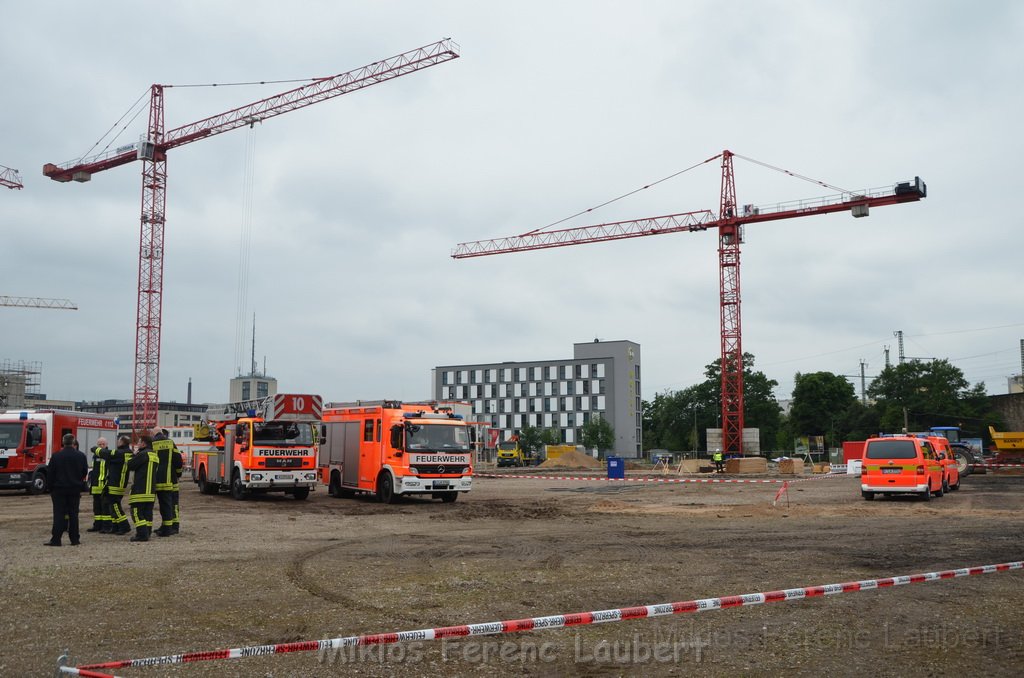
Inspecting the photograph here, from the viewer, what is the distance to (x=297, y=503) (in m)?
24.2

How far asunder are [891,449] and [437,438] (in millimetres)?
12783

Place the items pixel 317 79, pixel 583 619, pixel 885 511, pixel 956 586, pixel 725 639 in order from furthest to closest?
pixel 317 79 < pixel 885 511 < pixel 956 586 < pixel 725 639 < pixel 583 619

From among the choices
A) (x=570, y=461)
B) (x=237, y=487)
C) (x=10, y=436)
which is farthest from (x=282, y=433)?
(x=570, y=461)

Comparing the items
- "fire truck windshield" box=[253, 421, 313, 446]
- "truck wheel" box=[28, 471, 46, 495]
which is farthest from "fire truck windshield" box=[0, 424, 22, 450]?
"fire truck windshield" box=[253, 421, 313, 446]

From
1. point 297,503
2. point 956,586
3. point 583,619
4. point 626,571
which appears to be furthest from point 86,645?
point 297,503

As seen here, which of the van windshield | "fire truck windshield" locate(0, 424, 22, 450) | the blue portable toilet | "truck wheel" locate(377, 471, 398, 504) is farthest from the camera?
the blue portable toilet

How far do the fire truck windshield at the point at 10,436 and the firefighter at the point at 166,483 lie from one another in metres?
14.7

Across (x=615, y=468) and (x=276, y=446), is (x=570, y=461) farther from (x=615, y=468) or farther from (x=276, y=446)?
(x=276, y=446)

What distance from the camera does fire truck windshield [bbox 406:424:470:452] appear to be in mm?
22500

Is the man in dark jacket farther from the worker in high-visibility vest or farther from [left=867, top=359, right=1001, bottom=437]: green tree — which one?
[left=867, top=359, right=1001, bottom=437]: green tree

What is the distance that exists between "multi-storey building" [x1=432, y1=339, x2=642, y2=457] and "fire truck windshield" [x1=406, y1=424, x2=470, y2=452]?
342 ft

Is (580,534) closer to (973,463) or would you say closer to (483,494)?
(483,494)

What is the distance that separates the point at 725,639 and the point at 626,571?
3.58m

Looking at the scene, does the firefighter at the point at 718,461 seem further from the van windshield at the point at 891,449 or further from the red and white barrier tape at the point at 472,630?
the red and white barrier tape at the point at 472,630
